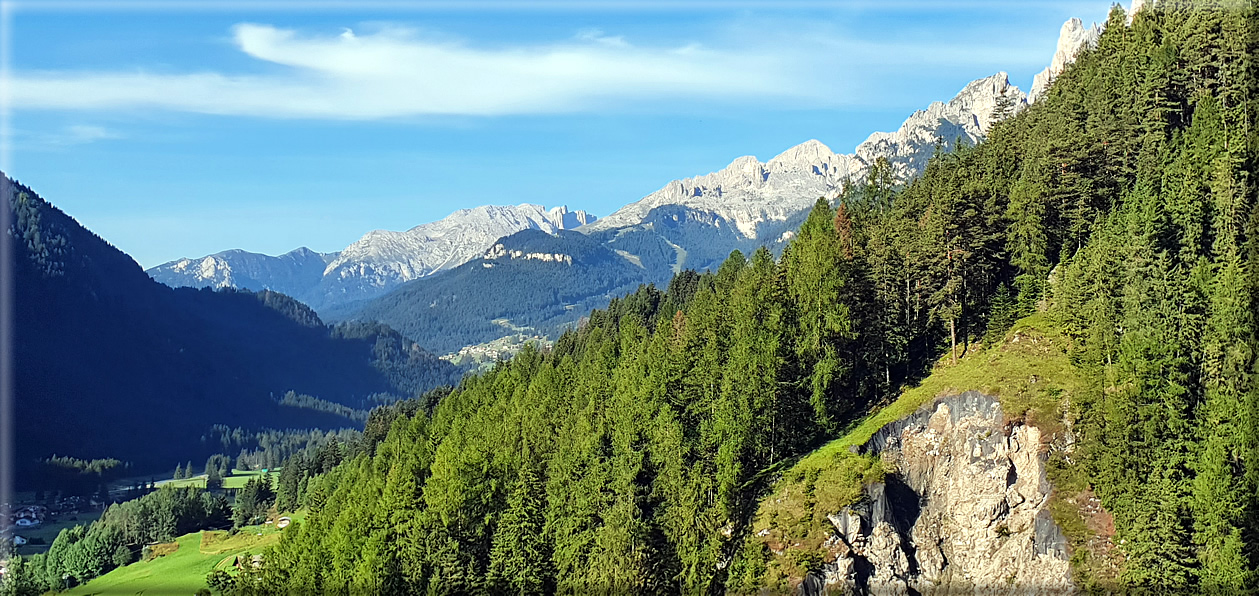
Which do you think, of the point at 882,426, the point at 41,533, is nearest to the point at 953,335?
the point at 882,426

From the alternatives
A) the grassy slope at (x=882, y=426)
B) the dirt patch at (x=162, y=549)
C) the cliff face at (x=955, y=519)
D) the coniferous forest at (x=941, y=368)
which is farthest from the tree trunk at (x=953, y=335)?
the dirt patch at (x=162, y=549)

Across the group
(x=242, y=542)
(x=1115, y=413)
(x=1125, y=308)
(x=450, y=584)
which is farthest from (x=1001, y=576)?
(x=242, y=542)

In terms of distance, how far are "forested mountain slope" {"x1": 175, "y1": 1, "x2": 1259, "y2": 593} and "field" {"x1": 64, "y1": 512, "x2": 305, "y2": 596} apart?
24002 mm

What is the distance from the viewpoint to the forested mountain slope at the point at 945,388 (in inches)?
2427

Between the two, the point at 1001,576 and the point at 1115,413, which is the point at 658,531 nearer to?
the point at 1001,576

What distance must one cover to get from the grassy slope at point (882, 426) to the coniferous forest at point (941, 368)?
94 centimetres

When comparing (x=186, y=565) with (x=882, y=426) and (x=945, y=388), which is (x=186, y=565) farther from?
(x=945, y=388)

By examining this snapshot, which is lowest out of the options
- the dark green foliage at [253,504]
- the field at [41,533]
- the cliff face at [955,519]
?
the field at [41,533]

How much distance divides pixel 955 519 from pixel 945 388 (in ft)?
32.5

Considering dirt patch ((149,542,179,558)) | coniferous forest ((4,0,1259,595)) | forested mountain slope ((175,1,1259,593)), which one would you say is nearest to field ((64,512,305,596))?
dirt patch ((149,542,179,558))

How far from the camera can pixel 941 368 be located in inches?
3063

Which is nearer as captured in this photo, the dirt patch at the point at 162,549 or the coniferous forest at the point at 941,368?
the coniferous forest at the point at 941,368

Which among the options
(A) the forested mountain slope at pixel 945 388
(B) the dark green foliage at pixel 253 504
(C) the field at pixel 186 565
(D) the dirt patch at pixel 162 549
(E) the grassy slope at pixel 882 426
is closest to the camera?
(A) the forested mountain slope at pixel 945 388

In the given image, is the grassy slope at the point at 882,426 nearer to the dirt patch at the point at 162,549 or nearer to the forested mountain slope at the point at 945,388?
the forested mountain slope at the point at 945,388
